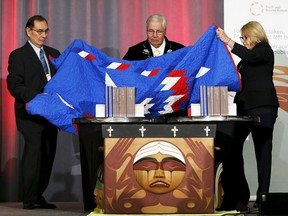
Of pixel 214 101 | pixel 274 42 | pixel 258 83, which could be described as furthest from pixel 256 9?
pixel 214 101

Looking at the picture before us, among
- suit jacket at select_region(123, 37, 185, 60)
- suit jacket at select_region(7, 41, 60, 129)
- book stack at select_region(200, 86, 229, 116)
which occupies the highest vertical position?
suit jacket at select_region(123, 37, 185, 60)

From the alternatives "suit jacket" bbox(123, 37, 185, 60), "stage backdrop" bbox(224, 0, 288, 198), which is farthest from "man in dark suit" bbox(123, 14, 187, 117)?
"stage backdrop" bbox(224, 0, 288, 198)

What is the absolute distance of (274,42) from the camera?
6117 millimetres

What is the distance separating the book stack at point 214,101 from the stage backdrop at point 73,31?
222 cm

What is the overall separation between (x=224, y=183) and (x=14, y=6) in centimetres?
289

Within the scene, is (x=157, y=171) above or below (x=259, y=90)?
A: below

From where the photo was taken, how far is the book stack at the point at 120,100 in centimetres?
412

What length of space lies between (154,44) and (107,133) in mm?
1386

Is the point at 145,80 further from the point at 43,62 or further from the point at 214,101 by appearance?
the point at 43,62

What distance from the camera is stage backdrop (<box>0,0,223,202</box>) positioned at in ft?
20.4

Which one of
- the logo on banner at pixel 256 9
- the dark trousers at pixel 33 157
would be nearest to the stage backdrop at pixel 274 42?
the logo on banner at pixel 256 9

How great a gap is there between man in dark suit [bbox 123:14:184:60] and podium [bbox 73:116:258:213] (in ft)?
3.54

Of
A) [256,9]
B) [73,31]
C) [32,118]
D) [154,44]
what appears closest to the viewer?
[32,118]

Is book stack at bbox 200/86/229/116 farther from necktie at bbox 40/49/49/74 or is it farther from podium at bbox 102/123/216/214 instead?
necktie at bbox 40/49/49/74
